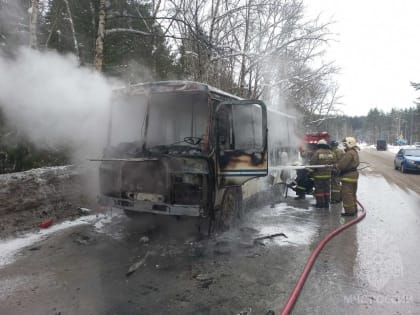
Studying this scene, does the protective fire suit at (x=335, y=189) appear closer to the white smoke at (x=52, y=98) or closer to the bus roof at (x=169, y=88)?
the bus roof at (x=169, y=88)

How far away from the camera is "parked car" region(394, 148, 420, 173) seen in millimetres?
18016

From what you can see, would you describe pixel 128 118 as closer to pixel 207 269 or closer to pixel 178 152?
pixel 178 152

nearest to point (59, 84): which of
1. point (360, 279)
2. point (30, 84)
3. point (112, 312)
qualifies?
point (30, 84)

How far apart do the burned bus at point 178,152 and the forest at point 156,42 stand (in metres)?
3.59

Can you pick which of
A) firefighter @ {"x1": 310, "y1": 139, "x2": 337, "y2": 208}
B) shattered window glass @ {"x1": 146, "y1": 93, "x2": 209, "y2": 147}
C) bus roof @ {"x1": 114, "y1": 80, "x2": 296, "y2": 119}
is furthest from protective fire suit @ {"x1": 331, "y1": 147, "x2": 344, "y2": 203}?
shattered window glass @ {"x1": 146, "y1": 93, "x2": 209, "y2": 147}

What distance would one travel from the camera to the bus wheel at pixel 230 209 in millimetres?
6297

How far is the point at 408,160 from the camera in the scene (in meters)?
18.2

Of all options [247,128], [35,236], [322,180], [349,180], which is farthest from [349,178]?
[35,236]

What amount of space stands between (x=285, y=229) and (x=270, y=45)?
15.4 m

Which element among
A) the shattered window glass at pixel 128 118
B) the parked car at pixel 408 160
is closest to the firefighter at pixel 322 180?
the shattered window glass at pixel 128 118

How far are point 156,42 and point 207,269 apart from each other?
40.9 feet

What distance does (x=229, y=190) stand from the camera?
6492mm

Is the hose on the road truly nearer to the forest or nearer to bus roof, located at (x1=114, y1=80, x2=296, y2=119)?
bus roof, located at (x1=114, y1=80, x2=296, y2=119)

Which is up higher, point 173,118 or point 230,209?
point 173,118
